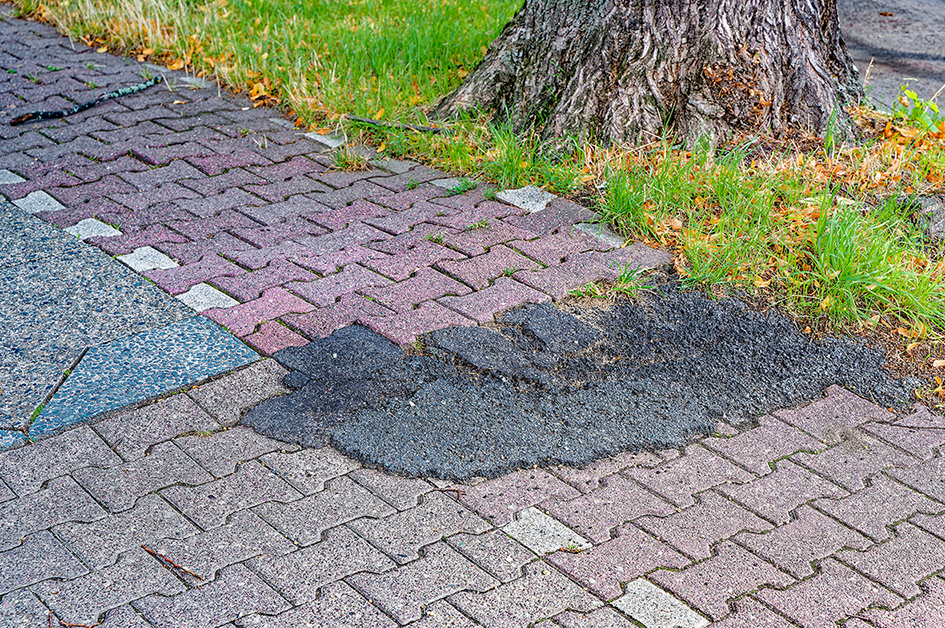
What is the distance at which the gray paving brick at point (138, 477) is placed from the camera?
2.80 m

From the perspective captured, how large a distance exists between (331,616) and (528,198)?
290 cm

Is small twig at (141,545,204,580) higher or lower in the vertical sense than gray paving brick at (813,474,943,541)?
lower

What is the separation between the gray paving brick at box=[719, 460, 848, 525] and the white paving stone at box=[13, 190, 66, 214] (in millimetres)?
3595

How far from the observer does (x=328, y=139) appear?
5660 millimetres

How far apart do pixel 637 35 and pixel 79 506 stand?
12.2 feet

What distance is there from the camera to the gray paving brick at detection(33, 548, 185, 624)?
2385 mm

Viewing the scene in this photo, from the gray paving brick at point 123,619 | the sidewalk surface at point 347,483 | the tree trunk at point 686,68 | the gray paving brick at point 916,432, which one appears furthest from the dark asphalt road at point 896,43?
the gray paving brick at point 123,619

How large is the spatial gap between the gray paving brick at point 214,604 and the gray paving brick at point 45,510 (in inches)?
17.9

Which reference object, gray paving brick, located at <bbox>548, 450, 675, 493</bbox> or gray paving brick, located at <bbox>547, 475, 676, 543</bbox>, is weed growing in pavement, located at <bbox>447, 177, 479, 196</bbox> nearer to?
gray paving brick, located at <bbox>548, 450, 675, 493</bbox>

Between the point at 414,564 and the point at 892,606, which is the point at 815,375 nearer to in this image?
the point at 892,606

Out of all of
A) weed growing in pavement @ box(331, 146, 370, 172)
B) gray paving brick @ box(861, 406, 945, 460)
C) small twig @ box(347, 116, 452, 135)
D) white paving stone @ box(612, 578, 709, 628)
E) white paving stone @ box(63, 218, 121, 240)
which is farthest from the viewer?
small twig @ box(347, 116, 452, 135)

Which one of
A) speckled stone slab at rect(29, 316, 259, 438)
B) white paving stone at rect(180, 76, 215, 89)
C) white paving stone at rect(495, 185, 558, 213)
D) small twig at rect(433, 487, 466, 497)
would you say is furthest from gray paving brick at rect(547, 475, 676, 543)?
white paving stone at rect(180, 76, 215, 89)

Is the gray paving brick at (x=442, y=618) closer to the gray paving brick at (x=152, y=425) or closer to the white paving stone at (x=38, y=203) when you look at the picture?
the gray paving brick at (x=152, y=425)

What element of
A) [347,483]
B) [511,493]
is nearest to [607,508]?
[511,493]
